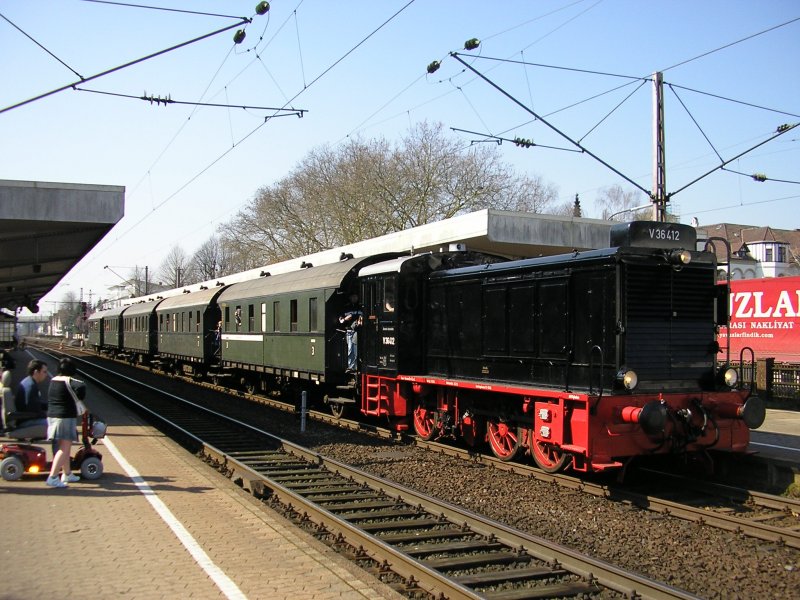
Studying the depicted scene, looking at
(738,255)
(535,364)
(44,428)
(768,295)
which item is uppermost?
(738,255)

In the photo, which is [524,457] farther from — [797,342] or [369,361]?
[797,342]

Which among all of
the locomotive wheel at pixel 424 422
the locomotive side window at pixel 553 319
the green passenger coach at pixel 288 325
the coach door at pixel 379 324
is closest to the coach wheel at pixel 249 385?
the green passenger coach at pixel 288 325

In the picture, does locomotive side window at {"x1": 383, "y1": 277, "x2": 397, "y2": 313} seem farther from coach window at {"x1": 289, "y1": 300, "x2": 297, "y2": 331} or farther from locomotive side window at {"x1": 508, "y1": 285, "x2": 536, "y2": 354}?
coach window at {"x1": 289, "y1": 300, "x2": 297, "y2": 331}

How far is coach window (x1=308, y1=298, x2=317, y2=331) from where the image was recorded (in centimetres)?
1581

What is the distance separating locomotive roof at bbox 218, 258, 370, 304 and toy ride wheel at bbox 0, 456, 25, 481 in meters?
7.64

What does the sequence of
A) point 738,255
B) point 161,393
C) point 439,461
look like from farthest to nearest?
point 738,255 < point 161,393 < point 439,461

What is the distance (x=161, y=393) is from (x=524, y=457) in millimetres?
15067

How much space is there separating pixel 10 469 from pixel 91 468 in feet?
3.10

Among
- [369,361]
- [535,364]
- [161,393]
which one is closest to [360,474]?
[535,364]

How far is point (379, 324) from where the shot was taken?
13.4 metres

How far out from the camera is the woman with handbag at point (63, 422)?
8.51m

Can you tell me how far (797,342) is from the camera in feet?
69.2

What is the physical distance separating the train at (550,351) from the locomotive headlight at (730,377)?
0.02 metres

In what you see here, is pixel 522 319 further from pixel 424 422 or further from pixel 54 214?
pixel 54 214
